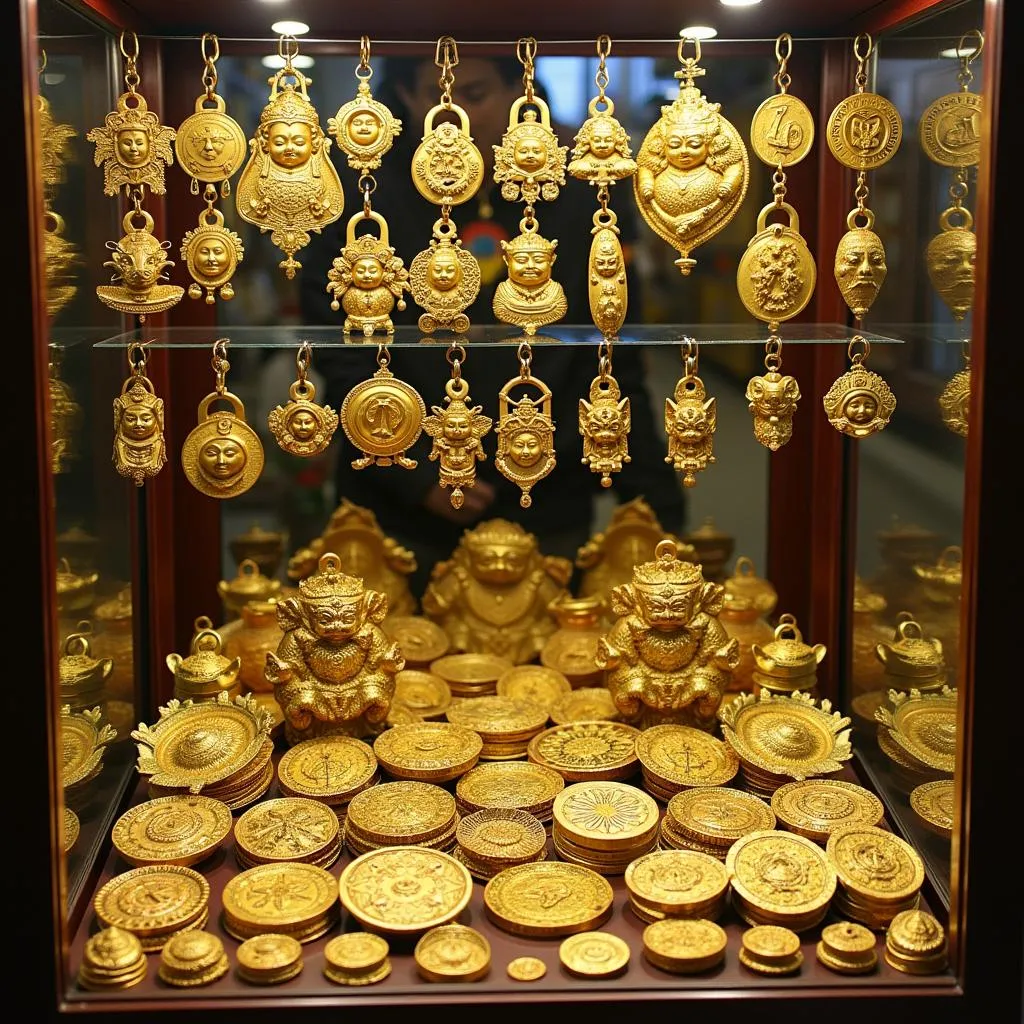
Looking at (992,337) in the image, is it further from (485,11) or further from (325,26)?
(325,26)

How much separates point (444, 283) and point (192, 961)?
1.29 metres

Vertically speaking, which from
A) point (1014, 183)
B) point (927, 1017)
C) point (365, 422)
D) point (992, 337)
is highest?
point (1014, 183)

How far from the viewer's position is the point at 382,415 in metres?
2.56

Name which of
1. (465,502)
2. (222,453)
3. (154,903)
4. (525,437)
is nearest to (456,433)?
A: (525,437)

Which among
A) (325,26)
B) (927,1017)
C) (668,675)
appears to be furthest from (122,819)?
(325,26)

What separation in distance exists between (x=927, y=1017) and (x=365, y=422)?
1402 mm

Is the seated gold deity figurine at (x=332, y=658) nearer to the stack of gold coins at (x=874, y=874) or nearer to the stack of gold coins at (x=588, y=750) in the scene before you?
the stack of gold coins at (x=588, y=750)

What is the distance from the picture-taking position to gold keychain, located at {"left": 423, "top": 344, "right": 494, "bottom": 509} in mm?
2561

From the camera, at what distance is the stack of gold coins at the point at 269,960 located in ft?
6.59

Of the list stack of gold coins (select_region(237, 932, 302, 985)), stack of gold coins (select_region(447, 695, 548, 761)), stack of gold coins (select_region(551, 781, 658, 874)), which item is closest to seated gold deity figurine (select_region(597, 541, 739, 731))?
stack of gold coins (select_region(447, 695, 548, 761))

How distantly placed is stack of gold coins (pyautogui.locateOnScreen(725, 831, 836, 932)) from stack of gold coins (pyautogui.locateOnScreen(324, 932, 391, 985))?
584mm

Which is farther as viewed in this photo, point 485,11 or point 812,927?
point 485,11

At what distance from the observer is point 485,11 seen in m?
2.55

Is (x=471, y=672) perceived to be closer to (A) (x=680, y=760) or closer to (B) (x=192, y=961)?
(A) (x=680, y=760)
